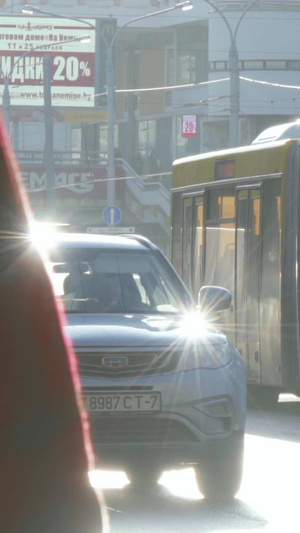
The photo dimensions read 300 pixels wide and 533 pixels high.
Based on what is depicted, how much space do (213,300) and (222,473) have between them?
1.20 m

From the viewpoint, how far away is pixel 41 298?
5.85 feet

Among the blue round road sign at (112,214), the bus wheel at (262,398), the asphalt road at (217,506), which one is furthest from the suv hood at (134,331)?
the blue round road sign at (112,214)

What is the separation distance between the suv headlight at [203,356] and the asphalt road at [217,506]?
0.78 m

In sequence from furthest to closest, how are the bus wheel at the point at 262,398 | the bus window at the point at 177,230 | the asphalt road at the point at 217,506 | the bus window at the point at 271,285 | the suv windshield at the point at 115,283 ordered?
the bus window at the point at 177,230
the bus wheel at the point at 262,398
the bus window at the point at 271,285
the suv windshield at the point at 115,283
the asphalt road at the point at 217,506

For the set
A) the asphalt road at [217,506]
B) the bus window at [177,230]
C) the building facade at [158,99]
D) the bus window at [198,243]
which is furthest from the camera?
the building facade at [158,99]

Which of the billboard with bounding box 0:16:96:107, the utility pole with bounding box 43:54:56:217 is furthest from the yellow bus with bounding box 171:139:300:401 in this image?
the billboard with bounding box 0:16:96:107

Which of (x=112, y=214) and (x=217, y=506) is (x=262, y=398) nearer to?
(x=217, y=506)

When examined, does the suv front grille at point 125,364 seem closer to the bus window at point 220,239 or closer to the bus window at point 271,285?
the bus window at point 271,285

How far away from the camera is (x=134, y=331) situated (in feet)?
28.9

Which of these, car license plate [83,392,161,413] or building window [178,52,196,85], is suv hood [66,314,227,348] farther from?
building window [178,52,196,85]

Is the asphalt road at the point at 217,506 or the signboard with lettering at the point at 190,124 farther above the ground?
the signboard with lettering at the point at 190,124

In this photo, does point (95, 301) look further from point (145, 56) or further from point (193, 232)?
point (145, 56)

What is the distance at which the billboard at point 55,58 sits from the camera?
248ft

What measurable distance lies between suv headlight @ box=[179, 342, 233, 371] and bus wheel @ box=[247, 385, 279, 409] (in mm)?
6622
